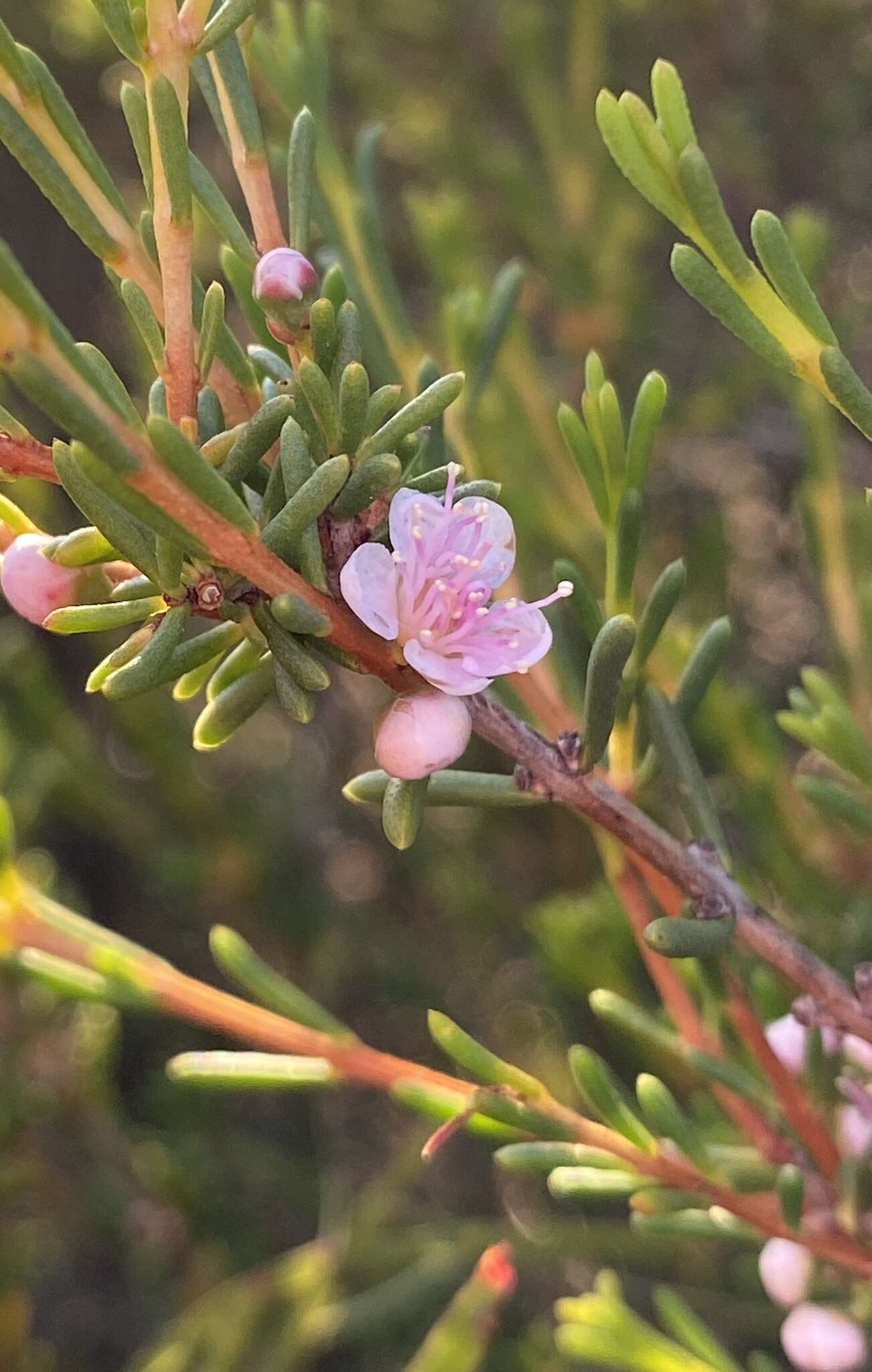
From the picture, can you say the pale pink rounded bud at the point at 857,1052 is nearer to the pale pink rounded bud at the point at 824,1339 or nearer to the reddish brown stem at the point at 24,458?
the pale pink rounded bud at the point at 824,1339

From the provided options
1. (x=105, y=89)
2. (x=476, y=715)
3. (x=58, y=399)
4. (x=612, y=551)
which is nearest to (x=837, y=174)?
(x=105, y=89)

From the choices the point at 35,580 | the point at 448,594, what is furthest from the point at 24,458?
the point at 448,594

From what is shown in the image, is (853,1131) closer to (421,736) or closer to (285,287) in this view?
(421,736)

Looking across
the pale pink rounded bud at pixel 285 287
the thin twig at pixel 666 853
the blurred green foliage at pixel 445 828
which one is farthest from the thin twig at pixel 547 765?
the blurred green foliage at pixel 445 828

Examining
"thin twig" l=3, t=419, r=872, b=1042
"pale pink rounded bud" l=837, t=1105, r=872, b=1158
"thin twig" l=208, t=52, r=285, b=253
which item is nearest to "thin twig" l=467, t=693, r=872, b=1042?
"thin twig" l=3, t=419, r=872, b=1042

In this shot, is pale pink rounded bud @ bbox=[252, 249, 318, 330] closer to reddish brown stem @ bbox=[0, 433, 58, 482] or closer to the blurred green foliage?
reddish brown stem @ bbox=[0, 433, 58, 482]

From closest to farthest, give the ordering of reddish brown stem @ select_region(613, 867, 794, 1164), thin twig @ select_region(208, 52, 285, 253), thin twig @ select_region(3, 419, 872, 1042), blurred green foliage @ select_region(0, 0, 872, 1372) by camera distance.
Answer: thin twig @ select_region(3, 419, 872, 1042)
thin twig @ select_region(208, 52, 285, 253)
reddish brown stem @ select_region(613, 867, 794, 1164)
blurred green foliage @ select_region(0, 0, 872, 1372)

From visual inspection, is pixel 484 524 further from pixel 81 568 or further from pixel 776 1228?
pixel 776 1228
